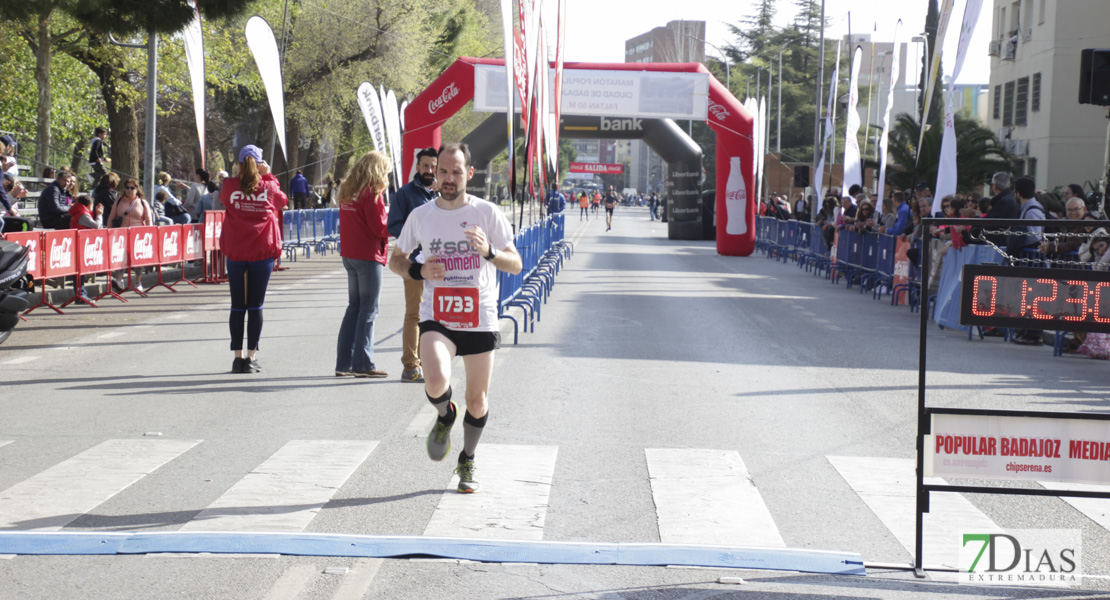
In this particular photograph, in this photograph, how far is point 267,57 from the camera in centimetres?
1803

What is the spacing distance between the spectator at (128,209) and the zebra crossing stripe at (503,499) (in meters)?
12.3

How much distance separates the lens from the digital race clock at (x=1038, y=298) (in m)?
4.77

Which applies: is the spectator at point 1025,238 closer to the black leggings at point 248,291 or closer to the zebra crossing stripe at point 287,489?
the black leggings at point 248,291

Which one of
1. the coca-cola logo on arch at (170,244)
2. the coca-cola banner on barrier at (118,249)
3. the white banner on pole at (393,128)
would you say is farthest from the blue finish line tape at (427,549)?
the white banner on pole at (393,128)

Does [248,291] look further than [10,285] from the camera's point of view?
No

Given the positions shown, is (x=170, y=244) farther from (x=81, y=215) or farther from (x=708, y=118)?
(x=708, y=118)

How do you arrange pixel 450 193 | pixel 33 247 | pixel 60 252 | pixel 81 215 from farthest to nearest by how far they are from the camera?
pixel 81 215 → pixel 60 252 → pixel 33 247 → pixel 450 193

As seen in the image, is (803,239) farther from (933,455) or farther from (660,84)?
(933,455)

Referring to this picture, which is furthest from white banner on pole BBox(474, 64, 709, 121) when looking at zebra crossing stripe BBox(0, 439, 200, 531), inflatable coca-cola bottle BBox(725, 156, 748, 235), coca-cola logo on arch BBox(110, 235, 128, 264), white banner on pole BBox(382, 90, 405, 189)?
zebra crossing stripe BBox(0, 439, 200, 531)

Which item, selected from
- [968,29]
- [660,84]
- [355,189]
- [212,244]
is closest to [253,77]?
[660,84]

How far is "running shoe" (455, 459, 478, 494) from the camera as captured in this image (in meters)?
6.06

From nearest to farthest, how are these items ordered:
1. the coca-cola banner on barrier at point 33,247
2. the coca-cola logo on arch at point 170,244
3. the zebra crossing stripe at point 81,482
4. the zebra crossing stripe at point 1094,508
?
the zebra crossing stripe at point 81,482
the zebra crossing stripe at point 1094,508
the coca-cola banner on barrier at point 33,247
the coca-cola logo on arch at point 170,244

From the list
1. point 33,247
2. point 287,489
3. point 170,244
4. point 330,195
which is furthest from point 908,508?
point 330,195

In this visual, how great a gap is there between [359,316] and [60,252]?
22.3 ft
